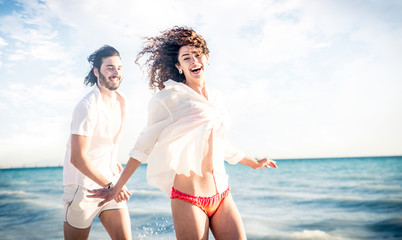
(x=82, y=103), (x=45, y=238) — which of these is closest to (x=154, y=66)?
(x=82, y=103)

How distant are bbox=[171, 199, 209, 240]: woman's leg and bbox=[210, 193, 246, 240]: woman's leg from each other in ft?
0.43

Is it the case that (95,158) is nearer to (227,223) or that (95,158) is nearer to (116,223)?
(116,223)

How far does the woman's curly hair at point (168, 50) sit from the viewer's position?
261cm

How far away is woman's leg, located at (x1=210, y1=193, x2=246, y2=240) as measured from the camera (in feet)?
7.51

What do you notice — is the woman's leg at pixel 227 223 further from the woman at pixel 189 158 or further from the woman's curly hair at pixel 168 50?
the woman's curly hair at pixel 168 50

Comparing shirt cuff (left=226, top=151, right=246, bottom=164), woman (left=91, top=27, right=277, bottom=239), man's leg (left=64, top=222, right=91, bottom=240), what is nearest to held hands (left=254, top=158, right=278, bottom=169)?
shirt cuff (left=226, top=151, right=246, bottom=164)

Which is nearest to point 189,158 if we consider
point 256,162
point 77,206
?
point 256,162

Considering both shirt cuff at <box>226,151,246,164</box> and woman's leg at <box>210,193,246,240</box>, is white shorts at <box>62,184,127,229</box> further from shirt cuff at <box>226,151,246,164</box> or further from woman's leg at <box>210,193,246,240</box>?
shirt cuff at <box>226,151,246,164</box>

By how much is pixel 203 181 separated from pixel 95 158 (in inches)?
42.1

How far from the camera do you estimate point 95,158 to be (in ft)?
9.29

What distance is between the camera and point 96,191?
2.47 m

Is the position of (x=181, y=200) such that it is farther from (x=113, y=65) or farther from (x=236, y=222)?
(x=113, y=65)

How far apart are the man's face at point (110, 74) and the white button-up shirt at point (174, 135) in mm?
861

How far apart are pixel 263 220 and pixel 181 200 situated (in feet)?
24.8
